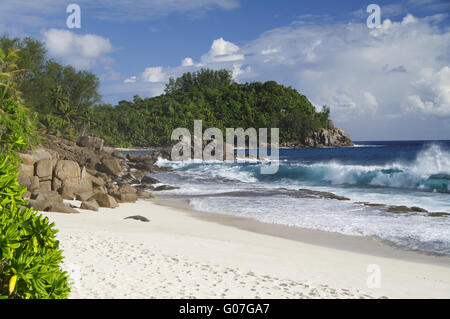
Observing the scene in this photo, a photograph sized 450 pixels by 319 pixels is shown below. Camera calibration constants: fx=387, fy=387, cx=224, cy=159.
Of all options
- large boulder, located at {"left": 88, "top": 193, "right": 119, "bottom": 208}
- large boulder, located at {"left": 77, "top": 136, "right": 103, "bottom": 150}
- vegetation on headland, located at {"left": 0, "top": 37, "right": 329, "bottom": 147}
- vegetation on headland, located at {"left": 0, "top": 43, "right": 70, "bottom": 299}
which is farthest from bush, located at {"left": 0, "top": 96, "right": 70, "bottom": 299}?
vegetation on headland, located at {"left": 0, "top": 37, "right": 329, "bottom": 147}

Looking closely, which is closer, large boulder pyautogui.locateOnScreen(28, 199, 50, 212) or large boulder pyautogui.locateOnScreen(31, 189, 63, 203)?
large boulder pyautogui.locateOnScreen(28, 199, 50, 212)

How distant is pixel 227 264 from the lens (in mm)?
7926

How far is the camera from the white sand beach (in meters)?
6.20

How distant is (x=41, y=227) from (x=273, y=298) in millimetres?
3450

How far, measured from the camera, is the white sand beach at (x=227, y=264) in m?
6.20

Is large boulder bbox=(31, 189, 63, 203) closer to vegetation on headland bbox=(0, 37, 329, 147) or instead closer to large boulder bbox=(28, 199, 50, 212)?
large boulder bbox=(28, 199, 50, 212)


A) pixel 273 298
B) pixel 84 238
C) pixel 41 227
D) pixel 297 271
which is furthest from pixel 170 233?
pixel 41 227

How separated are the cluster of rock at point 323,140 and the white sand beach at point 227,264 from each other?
116498 mm

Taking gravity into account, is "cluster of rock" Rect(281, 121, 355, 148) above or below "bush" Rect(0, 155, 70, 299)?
above

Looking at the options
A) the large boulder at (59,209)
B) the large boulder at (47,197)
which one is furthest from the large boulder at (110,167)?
the large boulder at (59,209)

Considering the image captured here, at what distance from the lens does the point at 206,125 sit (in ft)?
386

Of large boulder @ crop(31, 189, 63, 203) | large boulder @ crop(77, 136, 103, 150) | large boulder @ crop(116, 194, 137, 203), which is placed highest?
large boulder @ crop(77, 136, 103, 150)

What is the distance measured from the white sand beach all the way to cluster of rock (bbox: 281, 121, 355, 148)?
116 metres

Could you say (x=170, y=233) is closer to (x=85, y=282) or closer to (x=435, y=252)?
(x=85, y=282)
